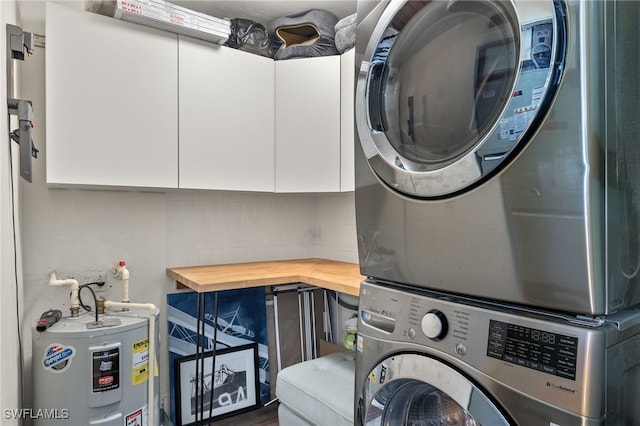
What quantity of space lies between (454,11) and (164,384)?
2.39 meters

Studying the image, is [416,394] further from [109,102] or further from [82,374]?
[109,102]

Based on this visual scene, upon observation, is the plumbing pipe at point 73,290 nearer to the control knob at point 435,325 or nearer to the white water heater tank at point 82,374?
the white water heater tank at point 82,374

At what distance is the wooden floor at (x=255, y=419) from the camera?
2332 mm

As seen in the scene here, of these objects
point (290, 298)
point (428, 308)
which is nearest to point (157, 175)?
point (290, 298)

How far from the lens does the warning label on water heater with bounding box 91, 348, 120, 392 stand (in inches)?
64.5

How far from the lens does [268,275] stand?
81.1 inches

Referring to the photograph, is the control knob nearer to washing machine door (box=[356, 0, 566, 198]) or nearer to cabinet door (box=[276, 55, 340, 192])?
washing machine door (box=[356, 0, 566, 198])

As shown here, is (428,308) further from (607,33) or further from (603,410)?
(607,33)

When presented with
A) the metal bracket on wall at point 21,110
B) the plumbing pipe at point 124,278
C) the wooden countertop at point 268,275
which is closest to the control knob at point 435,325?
the wooden countertop at point 268,275

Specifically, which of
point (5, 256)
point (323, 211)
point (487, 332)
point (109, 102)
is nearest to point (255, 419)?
point (323, 211)

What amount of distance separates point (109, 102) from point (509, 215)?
1830 mm

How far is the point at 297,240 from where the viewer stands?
9.41 ft

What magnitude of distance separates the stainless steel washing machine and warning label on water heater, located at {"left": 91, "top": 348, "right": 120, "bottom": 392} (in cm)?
122

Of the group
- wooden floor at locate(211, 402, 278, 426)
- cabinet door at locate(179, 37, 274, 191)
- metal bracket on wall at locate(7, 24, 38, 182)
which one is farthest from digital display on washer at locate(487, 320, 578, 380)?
wooden floor at locate(211, 402, 278, 426)
